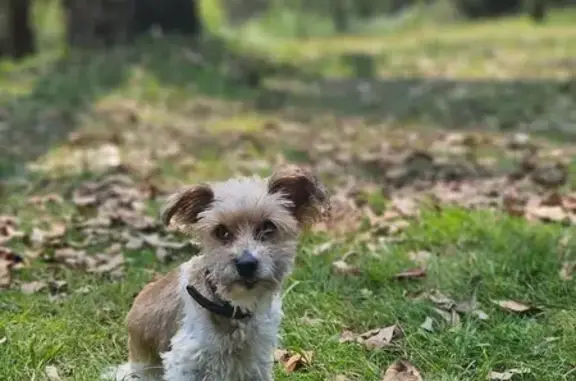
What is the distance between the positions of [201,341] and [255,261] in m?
0.47

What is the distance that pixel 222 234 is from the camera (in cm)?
379

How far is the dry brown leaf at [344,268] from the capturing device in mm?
5473

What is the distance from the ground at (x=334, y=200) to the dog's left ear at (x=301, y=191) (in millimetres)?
777

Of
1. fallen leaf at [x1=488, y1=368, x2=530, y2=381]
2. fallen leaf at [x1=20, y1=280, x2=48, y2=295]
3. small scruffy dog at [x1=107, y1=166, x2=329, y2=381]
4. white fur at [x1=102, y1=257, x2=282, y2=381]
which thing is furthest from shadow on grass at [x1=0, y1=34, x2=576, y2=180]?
fallen leaf at [x1=488, y1=368, x2=530, y2=381]

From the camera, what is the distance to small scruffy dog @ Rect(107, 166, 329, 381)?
12.1 feet

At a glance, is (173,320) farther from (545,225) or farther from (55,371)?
(545,225)

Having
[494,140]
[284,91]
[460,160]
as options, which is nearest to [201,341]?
[460,160]

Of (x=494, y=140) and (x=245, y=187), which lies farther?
(x=494, y=140)

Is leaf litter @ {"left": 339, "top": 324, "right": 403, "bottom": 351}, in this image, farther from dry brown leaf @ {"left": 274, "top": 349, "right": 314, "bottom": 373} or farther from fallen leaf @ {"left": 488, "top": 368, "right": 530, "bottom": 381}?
fallen leaf @ {"left": 488, "top": 368, "right": 530, "bottom": 381}

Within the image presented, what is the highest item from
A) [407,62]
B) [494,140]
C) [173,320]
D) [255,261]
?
[255,261]

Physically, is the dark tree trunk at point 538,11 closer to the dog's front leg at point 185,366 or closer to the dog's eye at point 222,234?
the dog's eye at point 222,234

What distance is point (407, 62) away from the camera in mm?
15836

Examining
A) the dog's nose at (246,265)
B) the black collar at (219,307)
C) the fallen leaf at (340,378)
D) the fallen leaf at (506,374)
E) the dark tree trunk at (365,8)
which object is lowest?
the dark tree trunk at (365,8)

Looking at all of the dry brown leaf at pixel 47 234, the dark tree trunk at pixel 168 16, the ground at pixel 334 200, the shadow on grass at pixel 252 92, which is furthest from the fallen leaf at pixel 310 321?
the dark tree trunk at pixel 168 16
